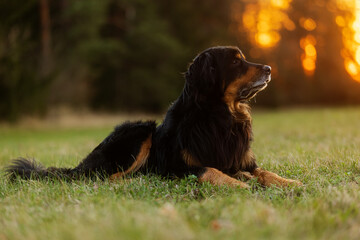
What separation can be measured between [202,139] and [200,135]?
0.05 meters

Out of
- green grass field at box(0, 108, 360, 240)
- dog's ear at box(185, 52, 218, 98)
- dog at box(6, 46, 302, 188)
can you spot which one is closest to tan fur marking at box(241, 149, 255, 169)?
dog at box(6, 46, 302, 188)

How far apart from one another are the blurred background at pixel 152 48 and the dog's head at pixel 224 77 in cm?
1404

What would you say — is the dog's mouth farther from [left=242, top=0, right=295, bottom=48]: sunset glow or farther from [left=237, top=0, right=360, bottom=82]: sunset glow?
[left=242, top=0, right=295, bottom=48]: sunset glow

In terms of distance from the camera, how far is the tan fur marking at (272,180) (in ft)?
11.1

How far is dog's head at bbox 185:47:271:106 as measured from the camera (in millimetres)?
3777

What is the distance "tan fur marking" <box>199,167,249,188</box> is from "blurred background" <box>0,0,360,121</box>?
1457 cm

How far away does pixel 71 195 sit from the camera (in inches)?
123

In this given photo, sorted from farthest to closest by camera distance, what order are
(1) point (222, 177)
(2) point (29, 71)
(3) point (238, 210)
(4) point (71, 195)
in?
(2) point (29, 71)
(1) point (222, 177)
(4) point (71, 195)
(3) point (238, 210)

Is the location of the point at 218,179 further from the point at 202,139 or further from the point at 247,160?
the point at 247,160

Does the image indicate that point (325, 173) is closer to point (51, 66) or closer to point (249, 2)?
point (51, 66)

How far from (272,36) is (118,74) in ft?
48.5

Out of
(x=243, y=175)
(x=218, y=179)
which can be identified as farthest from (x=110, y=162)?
(x=243, y=175)

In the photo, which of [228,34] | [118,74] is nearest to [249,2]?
[228,34]

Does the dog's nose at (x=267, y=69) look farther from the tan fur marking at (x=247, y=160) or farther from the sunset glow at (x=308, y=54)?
the sunset glow at (x=308, y=54)
